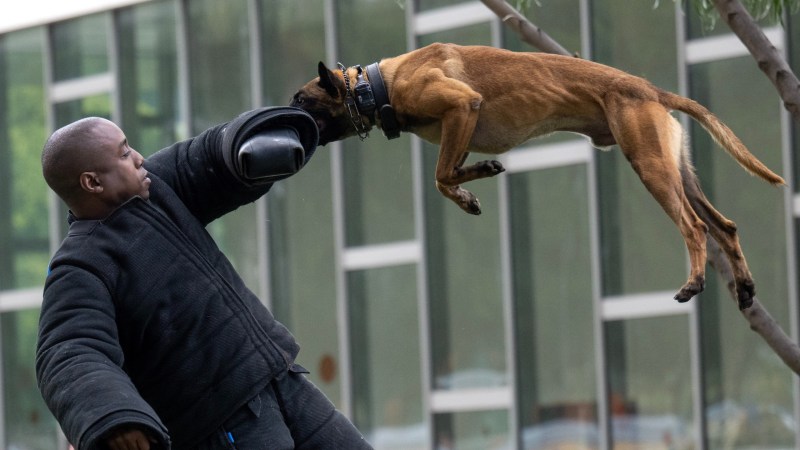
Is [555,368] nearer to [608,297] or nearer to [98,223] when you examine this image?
[608,297]

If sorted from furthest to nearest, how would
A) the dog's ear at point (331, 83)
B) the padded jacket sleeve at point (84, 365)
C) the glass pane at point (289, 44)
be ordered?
the glass pane at point (289, 44) < the dog's ear at point (331, 83) < the padded jacket sleeve at point (84, 365)

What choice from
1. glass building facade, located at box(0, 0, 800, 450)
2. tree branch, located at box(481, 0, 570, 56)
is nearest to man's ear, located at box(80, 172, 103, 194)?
tree branch, located at box(481, 0, 570, 56)

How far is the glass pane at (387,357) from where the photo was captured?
11664mm

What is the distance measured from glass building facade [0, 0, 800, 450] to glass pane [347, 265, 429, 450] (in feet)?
0.06

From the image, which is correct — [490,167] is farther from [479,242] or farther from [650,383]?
[479,242]

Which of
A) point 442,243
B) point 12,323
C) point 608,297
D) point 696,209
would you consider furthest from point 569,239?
point 12,323

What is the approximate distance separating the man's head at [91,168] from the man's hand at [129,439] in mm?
686

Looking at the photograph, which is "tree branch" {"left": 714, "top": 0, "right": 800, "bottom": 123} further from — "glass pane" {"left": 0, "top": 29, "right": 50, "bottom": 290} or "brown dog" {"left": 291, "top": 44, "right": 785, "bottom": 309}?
"glass pane" {"left": 0, "top": 29, "right": 50, "bottom": 290}

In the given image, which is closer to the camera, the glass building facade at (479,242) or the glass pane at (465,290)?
the glass building facade at (479,242)

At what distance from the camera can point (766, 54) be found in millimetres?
5652

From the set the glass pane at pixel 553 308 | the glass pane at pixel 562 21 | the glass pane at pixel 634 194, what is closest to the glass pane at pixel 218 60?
the glass pane at pixel 553 308

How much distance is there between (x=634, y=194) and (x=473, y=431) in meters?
2.35

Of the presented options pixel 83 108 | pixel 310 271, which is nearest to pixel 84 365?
pixel 310 271

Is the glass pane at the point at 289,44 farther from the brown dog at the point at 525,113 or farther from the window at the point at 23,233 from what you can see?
the brown dog at the point at 525,113
